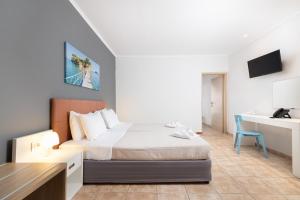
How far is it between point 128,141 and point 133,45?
319 cm

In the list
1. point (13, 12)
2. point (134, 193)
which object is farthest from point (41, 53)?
point (134, 193)

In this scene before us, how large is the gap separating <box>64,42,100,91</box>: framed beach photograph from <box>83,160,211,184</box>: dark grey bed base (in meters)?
1.33

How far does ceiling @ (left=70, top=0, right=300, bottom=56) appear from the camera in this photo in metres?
2.88

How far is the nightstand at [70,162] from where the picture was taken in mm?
1871

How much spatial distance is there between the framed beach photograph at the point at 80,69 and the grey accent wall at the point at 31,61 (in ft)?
0.35

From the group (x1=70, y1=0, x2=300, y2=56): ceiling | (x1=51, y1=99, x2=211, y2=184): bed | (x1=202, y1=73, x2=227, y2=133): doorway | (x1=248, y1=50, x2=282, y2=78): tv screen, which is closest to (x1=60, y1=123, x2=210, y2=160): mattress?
(x1=51, y1=99, x2=211, y2=184): bed

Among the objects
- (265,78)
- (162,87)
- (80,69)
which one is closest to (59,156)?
(80,69)

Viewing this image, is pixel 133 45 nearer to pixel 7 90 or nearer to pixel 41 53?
pixel 41 53

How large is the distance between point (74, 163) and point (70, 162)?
0.13m

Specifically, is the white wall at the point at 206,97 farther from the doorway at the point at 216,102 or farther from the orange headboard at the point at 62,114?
the orange headboard at the point at 62,114

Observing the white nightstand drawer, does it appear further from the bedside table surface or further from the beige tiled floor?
the beige tiled floor

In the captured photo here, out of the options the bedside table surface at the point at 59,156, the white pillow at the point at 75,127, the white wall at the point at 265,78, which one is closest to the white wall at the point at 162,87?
the white wall at the point at 265,78

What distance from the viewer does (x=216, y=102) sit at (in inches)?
280

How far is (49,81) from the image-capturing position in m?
2.29
